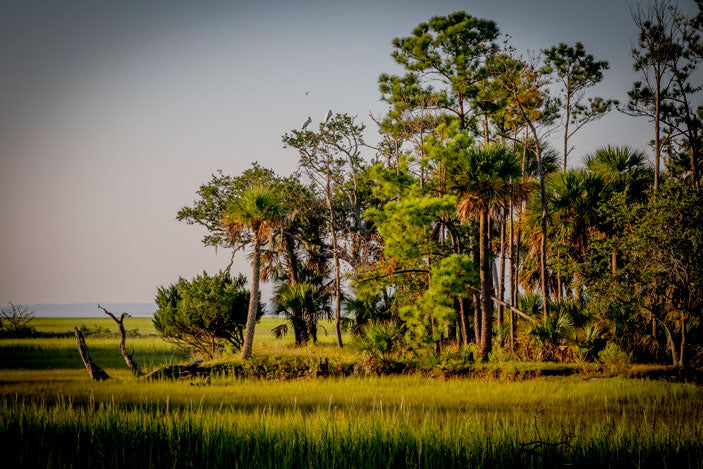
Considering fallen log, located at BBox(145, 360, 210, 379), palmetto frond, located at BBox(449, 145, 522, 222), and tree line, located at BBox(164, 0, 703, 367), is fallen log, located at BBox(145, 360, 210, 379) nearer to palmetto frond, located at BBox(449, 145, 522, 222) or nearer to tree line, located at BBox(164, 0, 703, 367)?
tree line, located at BBox(164, 0, 703, 367)

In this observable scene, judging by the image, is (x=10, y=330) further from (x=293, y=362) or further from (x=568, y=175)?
(x=568, y=175)

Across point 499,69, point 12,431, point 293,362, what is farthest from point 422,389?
point 499,69

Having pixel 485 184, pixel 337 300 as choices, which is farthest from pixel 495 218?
pixel 337 300

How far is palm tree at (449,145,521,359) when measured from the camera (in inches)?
711

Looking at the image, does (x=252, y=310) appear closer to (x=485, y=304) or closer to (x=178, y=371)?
(x=178, y=371)

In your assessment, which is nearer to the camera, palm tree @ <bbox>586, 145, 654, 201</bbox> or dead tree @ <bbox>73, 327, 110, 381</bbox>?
dead tree @ <bbox>73, 327, 110, 381</bbox>

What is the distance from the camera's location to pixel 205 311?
72.2 ft

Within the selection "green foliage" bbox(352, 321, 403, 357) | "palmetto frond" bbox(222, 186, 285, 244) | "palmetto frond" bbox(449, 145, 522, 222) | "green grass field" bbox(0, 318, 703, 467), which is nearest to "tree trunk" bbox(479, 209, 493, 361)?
"palmetto frond" bbox(449, 145, 522, 222)

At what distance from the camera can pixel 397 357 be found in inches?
728

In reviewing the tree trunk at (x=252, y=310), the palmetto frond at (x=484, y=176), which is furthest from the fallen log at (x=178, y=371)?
the palmetto frond at (x=484, y=176)

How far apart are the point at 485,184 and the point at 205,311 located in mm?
14648

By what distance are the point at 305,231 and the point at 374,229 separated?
5248mm

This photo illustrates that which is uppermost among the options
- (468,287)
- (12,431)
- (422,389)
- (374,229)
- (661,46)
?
(661,46)

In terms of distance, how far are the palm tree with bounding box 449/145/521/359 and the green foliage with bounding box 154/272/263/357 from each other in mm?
12546
